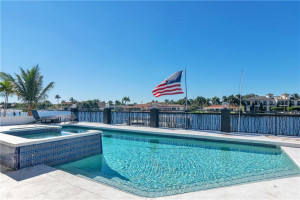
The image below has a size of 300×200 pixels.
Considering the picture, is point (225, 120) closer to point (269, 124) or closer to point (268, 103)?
point (269, 124)

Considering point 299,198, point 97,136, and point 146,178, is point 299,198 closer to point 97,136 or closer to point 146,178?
point 146,178

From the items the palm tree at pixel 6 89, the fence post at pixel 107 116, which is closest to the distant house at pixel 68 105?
the fence post at pixel 107 116

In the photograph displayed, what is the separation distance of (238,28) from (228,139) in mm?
10219

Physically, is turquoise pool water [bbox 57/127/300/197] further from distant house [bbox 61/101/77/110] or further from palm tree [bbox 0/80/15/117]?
palm tree [bbox 0/80/15/117]

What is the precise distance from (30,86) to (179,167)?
15.5m

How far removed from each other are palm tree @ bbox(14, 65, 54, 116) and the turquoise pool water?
12.5 meters

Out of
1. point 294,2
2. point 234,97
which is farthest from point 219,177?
point 234,97

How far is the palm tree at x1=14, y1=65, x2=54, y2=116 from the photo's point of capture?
45.2ft

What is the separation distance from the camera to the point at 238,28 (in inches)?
497

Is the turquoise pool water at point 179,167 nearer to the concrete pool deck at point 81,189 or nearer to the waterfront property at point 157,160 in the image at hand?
the waterfront property at point 157,160

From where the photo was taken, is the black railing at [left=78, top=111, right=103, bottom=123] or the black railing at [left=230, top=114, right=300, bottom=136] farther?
the black railing at [left=78, top=111, right=103, bottom=123]

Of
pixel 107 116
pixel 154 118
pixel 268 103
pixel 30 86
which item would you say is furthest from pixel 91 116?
pixel 268 103

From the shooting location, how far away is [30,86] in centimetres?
1409

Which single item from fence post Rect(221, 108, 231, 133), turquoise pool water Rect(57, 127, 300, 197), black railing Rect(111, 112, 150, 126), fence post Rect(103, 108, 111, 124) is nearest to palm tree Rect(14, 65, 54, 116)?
fence post Rect(103, 108, 111, 124)
